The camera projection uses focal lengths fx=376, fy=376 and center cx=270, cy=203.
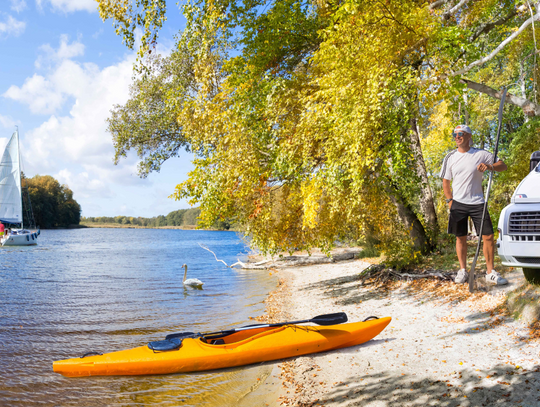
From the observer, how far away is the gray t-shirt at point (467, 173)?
5770 millimetres

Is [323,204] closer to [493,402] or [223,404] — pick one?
[223,404]

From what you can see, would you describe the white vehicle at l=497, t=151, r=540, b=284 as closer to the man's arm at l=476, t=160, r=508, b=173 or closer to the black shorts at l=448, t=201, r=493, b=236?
the man's arm at l=476, t=160, r=508, b=173

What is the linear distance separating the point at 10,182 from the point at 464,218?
156 feet

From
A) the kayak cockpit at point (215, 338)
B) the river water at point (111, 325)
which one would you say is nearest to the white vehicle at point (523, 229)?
the kayak cockpit at point (215, 338)

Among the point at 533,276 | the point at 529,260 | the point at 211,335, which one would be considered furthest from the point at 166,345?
the point at 533,276

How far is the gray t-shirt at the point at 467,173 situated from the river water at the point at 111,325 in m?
4.20

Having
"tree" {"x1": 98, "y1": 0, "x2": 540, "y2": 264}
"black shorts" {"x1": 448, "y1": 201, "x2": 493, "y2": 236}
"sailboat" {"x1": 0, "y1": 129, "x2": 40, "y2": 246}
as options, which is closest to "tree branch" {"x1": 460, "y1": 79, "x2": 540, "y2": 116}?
"tree" {"x1": 98, "y1": 0, "x2": 540, "y2": 264}

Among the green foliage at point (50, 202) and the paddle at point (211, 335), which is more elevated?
the green foliage at point (50, 202)

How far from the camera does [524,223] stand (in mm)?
4215

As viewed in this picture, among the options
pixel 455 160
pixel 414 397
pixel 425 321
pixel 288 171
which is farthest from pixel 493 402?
pixel 288 171

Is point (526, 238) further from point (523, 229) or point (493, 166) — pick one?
point (493, 166)

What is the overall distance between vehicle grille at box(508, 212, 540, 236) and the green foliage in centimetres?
9627

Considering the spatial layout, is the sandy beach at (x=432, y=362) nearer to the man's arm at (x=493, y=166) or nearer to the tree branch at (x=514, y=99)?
the man's arm at (x=493, y=166)

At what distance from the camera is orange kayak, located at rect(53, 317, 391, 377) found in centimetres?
595
